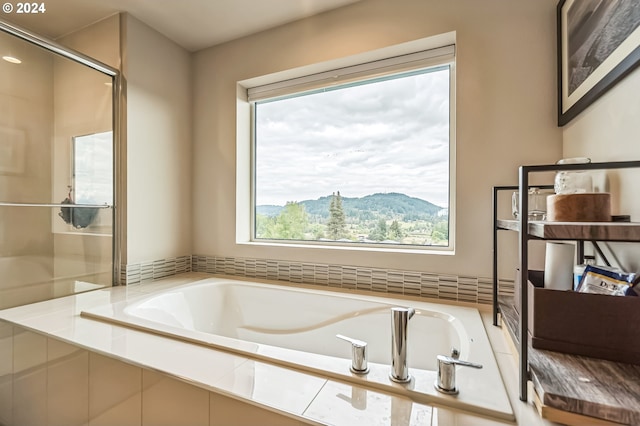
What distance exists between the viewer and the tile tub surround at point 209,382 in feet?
2.17

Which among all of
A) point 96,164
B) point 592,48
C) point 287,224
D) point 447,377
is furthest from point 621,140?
point 96,164

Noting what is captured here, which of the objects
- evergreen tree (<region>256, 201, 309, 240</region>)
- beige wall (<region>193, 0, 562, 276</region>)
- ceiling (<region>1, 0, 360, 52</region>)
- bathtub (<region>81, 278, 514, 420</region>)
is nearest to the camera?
bathtub (<region>81, 278, 514, 420</region>)

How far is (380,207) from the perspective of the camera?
5.95 ft

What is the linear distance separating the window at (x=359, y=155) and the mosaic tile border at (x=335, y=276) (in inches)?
8.4

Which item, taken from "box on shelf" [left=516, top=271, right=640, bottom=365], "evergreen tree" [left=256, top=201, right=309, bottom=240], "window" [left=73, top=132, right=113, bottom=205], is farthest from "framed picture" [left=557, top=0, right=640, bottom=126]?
"window" [left=73, top=132, right=113, bottom=205]

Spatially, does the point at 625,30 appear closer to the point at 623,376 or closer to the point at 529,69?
the point at 529,69

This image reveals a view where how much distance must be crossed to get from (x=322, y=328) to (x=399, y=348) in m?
0.80

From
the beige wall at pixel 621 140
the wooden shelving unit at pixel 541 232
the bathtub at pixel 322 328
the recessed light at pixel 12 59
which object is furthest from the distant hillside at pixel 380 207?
the recessed light at pixel 12 59

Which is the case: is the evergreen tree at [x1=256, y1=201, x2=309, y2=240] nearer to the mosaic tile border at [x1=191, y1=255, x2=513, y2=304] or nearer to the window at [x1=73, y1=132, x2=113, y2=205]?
the mosaic tile border at [x1=191, y1=255, x2=513, y2=304]

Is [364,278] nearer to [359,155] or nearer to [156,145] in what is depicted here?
[359,155]

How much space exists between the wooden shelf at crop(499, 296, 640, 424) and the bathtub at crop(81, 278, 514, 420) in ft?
0.36

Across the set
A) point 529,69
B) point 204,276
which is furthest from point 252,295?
point 529,69

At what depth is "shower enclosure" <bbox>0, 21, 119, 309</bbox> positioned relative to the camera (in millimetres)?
1556

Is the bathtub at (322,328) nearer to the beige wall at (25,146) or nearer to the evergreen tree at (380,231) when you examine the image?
the evergreen tree at (380,231)
